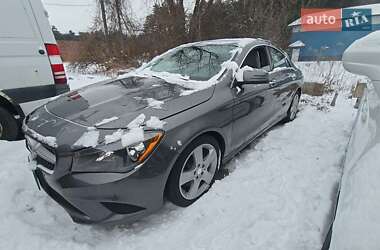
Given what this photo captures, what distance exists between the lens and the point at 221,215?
212 cm

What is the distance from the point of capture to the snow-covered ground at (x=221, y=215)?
1856 mm

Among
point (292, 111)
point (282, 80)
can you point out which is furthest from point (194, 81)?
point (292, 111)

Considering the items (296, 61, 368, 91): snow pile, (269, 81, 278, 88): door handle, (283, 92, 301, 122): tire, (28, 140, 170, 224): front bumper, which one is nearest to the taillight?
(28, 140, 170, 224): front bumper

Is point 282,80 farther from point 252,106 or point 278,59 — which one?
point 252,106

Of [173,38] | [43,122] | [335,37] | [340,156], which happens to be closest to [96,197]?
[43,122]

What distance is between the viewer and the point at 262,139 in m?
3.54

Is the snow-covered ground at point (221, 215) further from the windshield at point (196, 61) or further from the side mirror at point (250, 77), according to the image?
the windshield at point (196, 61)

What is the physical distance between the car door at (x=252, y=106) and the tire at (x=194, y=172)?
14.4 inches

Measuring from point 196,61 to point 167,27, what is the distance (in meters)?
10.3

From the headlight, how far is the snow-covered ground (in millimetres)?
617

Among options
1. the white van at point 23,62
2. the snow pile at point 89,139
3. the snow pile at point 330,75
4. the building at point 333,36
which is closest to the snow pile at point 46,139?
the snow pile at point 89,139

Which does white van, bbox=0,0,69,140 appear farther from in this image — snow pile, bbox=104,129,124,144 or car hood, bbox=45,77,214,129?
snow pile, bbox=104,129,124,144

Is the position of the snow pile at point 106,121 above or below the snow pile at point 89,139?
above

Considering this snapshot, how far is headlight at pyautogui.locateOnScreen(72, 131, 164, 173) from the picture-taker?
1.66 meters
